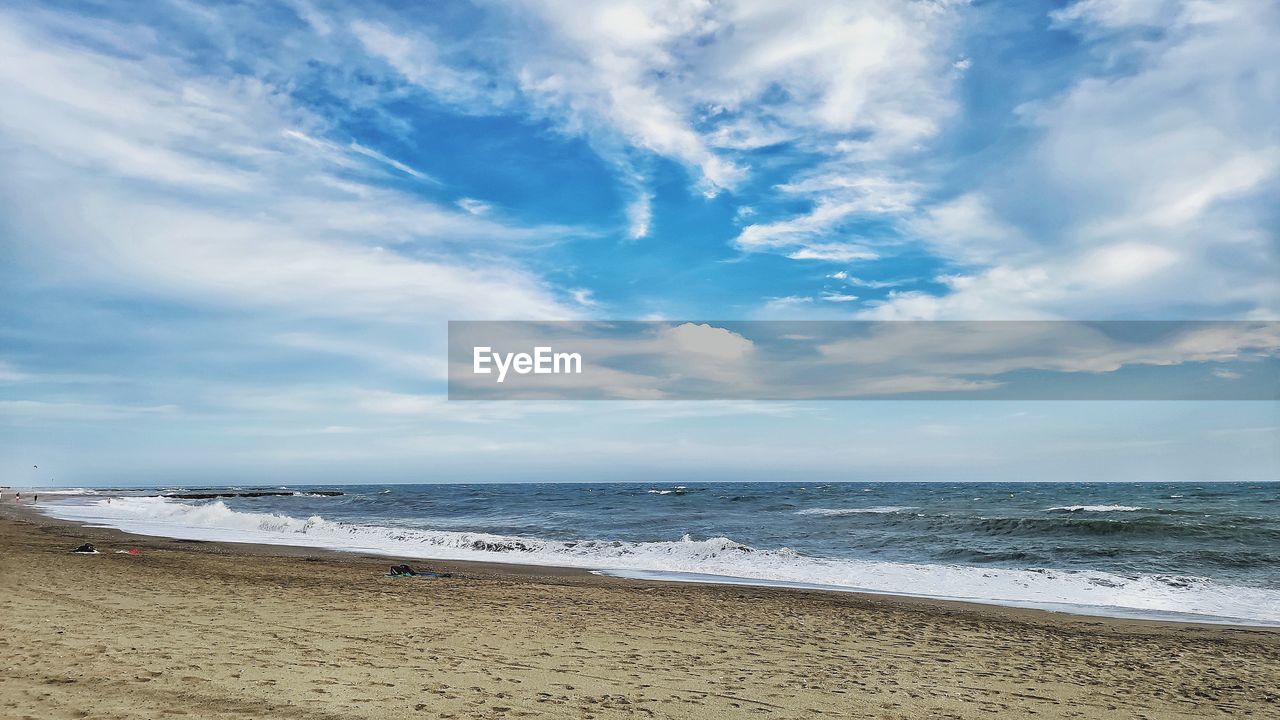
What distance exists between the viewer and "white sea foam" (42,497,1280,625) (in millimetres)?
16812

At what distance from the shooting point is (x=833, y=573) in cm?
2166

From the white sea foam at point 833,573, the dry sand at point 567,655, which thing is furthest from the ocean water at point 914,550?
the dry sand at point 567,655

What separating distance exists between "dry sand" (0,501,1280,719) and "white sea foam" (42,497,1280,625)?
3002 mm

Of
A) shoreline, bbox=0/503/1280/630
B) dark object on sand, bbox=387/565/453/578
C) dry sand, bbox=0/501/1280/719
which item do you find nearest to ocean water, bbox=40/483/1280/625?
shoreline, bbox=0/503/1280/630

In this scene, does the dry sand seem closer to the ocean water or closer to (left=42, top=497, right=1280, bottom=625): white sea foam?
(left=42, top=497, right=1280, bottom=625): white sea foam

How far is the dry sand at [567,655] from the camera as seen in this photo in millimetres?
7148

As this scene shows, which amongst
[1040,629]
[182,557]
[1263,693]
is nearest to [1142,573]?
[1040,629]

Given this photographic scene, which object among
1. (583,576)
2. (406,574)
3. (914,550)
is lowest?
(914,550)

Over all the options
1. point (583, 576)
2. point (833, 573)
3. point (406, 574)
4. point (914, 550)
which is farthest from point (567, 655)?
point (914, 550)

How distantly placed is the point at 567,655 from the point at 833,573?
14.3 meters

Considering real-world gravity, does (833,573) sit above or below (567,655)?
below

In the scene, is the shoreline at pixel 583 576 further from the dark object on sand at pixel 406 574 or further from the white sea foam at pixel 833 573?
the dark object on sand at pixel 406 574

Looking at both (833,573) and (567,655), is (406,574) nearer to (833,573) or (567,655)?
(567,655)

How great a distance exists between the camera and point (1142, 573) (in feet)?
69.5
